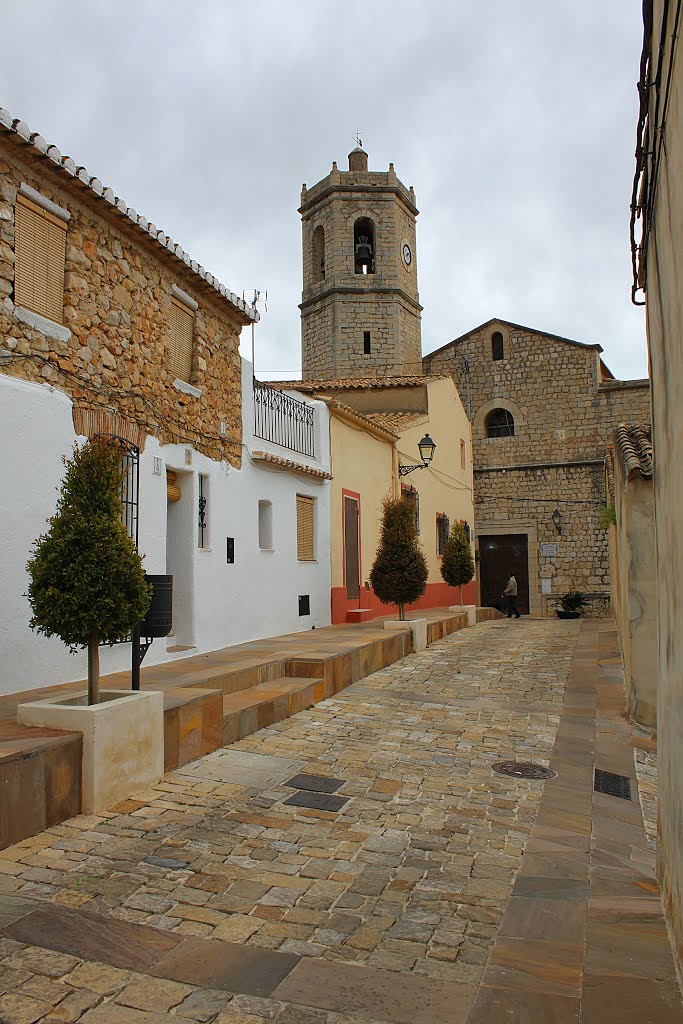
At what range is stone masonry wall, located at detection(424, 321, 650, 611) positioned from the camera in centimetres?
2570

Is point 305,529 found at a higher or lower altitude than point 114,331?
lower

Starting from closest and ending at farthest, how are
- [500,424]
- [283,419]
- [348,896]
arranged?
[348,896]
[283,419]
[500,424]

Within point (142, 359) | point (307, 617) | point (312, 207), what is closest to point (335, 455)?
point (307, 617)

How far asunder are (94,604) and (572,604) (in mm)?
21468

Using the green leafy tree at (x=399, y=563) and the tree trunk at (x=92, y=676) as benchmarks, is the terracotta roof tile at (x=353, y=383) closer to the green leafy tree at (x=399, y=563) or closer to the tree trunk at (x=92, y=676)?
the green leafy tree at (x=399, y=563)

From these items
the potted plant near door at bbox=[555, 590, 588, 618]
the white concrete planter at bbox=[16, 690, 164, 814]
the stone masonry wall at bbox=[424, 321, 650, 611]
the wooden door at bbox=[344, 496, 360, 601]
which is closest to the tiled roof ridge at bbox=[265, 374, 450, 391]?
the wooden door at bbox=[344, 496, 360, 601]

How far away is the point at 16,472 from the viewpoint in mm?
6852

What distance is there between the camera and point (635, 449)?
340 inches

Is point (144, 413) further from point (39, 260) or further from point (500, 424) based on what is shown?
point (500, 424)

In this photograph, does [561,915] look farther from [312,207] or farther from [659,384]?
[312,207]

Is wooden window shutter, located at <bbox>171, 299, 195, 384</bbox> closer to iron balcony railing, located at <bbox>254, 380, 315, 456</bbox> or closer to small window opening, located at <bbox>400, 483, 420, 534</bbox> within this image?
iron balcony railing, located at <bbox>254, 380, 315, 456</bbox>

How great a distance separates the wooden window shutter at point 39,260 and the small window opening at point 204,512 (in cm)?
328

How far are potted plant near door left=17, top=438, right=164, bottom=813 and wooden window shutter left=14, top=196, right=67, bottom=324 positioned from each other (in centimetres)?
256

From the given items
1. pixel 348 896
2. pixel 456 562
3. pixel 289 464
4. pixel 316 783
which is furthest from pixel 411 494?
Answer: pixel 348 896
